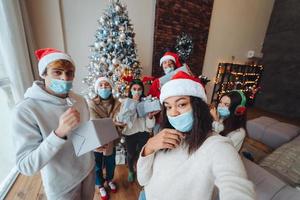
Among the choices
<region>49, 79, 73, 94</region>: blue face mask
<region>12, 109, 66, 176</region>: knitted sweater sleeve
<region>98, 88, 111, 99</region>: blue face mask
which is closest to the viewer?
<region>12, 109, 66, 176</region>: knitted sweater sleeve

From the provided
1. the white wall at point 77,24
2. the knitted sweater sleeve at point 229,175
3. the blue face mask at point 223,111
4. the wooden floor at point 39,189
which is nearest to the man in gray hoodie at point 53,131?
the knitted sweater sleeve at point 229,175

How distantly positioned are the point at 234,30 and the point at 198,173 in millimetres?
4759

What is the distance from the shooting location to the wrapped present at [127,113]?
1539 mm

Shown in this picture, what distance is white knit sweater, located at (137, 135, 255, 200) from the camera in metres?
0.54

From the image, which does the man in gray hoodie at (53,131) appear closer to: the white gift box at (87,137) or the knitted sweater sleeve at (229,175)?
the white gift box at (87,137)

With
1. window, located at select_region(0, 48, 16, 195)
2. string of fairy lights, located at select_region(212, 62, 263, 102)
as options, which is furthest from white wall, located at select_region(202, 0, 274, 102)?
window, located at select_region(0, 48, 16, 195)

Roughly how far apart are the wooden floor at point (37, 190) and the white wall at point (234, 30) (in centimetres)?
341

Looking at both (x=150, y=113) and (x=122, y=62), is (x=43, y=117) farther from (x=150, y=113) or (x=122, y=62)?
(x=122, y=62)

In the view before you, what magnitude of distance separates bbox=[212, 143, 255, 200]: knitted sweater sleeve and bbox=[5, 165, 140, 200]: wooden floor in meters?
1.39

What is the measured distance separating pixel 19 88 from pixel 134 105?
1.49 metres

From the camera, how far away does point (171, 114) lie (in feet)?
2.44

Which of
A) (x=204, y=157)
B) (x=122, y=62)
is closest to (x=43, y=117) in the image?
(x=204, y=157)

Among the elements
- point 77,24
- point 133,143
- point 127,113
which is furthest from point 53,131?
point 77,24

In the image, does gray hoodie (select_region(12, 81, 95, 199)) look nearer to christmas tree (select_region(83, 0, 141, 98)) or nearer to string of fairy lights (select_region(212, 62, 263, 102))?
christmas tree (select_region(83, 0, 141, 98))
